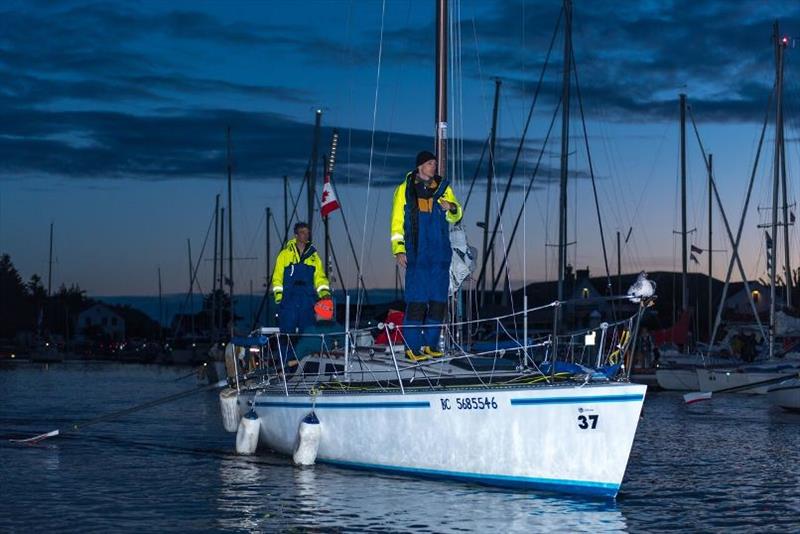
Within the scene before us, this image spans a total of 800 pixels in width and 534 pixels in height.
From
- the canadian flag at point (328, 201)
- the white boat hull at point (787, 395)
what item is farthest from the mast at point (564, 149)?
the canadian flag at point (328, 201)

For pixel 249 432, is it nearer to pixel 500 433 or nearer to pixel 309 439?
pixel 309 439

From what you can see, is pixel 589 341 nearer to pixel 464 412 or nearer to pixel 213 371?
pixel 464 412

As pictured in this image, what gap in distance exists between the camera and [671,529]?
13820 mm

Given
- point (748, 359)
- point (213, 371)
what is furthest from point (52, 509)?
point (213, 371)

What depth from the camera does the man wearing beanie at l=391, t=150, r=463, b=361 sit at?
1798cm

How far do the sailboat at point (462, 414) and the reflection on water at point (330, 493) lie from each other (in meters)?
0.29

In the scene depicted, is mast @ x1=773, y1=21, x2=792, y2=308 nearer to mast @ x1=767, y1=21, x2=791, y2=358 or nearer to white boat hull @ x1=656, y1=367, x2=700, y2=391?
mast @ x1=767, y1=21, x2=791, y2=358

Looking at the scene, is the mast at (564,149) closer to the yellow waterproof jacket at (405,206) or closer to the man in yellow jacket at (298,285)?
the man in yellow jacket at (298,285)

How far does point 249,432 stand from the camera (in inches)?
781

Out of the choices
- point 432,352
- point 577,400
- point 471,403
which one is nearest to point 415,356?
point 432,352

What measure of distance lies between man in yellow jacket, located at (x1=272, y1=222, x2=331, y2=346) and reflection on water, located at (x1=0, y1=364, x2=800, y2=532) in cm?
265

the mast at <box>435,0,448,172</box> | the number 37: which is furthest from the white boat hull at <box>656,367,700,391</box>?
the number 37

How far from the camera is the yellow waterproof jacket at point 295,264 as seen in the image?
2194 centimetres

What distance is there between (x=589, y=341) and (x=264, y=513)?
4.42 meters
